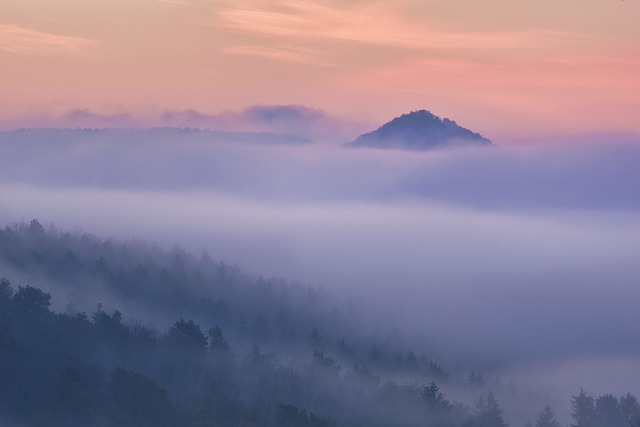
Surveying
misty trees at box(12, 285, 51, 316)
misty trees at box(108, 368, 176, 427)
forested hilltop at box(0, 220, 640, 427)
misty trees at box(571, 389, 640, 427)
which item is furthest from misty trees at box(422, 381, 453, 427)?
misty trees at box(108, 368, 176, 427)

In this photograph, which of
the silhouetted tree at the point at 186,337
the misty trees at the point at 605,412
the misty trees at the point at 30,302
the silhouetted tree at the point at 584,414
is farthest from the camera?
the misty trees at the point at 605,412

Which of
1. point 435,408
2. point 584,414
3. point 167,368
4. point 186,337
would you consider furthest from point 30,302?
point 584,414

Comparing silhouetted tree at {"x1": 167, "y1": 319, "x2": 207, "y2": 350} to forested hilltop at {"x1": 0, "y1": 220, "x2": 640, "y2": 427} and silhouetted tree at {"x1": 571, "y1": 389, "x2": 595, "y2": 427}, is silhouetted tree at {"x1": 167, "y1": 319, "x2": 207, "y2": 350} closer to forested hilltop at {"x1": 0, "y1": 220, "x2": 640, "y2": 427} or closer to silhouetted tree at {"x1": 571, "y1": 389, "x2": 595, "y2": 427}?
forested hilltop at {"x1": 0, "y1": 220, "x2": 640, "y2": 427}

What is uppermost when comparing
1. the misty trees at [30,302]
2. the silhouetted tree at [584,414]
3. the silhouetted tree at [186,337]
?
the misty trees at [30,302]

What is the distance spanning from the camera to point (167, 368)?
112438mm

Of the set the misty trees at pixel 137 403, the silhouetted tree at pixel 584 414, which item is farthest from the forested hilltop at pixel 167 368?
the silhouetted tree at pixel 584 414

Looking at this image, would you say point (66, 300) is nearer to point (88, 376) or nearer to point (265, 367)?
point (265, 367)

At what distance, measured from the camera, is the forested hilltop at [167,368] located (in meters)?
84.3

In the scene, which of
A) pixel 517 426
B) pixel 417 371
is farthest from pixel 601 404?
pixel 417 371

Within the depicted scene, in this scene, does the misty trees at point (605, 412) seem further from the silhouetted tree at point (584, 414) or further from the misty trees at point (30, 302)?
the misty trees at point (30, 302)

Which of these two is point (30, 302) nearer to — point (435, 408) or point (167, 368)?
point (167, 368)

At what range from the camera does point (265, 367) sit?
13825 centimetres

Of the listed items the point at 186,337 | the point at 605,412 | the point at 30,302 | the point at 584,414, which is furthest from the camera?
the point at 605,412

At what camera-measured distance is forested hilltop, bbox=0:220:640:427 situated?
84.3 meters
